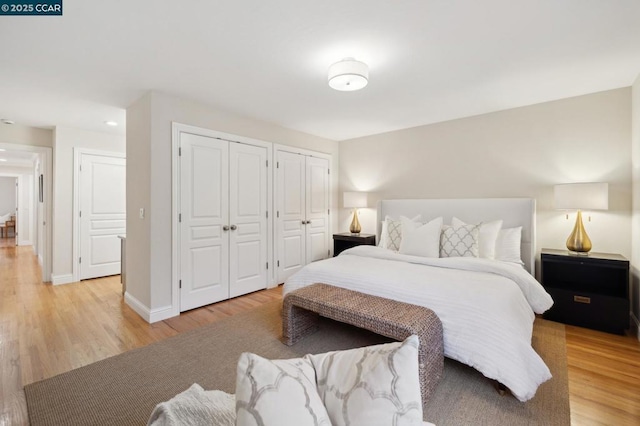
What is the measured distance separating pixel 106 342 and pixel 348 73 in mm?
→ 3082

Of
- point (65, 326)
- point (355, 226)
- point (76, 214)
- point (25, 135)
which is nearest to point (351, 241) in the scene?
point (355, 226)

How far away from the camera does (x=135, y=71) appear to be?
252 centimetres

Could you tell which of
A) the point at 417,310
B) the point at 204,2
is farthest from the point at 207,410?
the point at 204,2

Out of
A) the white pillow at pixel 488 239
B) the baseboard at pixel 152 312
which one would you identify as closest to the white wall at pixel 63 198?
the baseboard at pixel 152 312

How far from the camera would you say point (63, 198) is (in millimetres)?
4336

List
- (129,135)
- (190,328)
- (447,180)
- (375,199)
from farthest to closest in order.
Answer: (375,199)
(447,180)
(129,135)
(190,328)

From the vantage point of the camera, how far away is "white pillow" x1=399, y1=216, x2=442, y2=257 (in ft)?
10.2

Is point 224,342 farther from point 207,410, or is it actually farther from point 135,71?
point 135,71

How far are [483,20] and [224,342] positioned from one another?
3111 mm

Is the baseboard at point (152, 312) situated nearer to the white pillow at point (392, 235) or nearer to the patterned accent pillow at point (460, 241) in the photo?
the white pillow at point (392, 235)

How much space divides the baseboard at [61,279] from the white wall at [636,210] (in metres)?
6.93

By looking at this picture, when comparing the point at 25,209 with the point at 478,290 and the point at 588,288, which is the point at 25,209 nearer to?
the point at 478,290

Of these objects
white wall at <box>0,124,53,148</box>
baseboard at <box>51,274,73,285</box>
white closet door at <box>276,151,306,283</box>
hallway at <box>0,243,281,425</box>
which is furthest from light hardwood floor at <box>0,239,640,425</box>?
white wall at <box>0,124,53,148</box>

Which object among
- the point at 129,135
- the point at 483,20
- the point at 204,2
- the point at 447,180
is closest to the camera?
the point at 204,2
